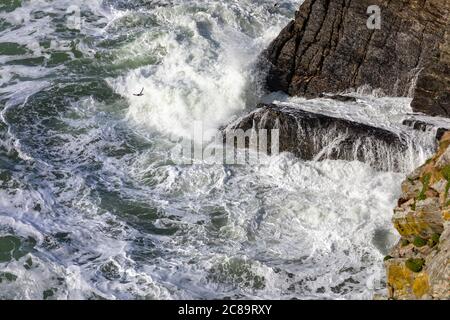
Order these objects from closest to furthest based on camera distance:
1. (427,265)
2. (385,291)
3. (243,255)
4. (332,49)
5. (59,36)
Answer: (427,265) → (385,291) → (243,255) → (332,49) → (59,36)

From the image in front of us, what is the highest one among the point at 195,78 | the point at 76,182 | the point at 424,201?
the point at 424,201

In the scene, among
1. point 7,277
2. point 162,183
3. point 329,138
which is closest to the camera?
point 7,277

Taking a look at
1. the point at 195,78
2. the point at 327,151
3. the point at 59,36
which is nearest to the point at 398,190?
the point at 327,151

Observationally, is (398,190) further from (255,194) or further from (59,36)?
(59,36)

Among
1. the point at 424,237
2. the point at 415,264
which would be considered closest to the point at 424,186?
the point at 424,237

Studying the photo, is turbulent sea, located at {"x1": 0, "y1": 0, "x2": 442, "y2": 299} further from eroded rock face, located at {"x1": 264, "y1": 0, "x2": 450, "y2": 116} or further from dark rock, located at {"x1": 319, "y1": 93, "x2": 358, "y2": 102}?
eroded rock face, located at {"x1": 264, "y1": 0, "x2": 450, "y2": 116}

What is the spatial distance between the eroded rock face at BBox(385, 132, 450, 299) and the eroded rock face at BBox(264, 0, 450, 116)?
22.1ft

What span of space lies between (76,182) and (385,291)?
30.7ft

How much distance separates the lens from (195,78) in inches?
993

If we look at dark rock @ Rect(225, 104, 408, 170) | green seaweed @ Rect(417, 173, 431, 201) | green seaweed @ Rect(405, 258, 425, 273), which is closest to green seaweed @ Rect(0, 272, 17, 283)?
dark rock @ Rect(225, 104, 408, 170)

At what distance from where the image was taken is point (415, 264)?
14008 millimetres

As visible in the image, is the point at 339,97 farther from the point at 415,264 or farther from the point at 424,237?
the point at 415,264

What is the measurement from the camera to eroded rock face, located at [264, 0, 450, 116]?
72.9 feet

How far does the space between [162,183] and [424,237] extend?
831 cm
